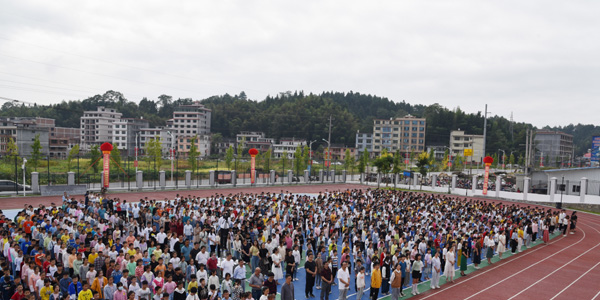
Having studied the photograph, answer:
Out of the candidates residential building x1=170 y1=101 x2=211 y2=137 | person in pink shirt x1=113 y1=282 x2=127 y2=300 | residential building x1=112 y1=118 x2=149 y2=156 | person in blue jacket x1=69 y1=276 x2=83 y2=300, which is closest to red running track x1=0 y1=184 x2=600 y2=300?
person in pink shirt x1=113 y1=282 x2=127 y2=300

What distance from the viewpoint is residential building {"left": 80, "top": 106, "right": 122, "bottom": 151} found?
83125mm

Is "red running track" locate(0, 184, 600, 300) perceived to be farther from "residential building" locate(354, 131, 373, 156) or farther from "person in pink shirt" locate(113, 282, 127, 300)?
"residential building" locate(354, 131, 373, 156)

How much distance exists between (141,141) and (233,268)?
83362 mm

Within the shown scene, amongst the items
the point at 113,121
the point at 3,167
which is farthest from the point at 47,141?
the point at 3,167

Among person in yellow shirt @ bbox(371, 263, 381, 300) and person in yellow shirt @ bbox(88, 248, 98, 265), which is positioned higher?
person in yellow shirt @ bbox(88, 248, 98, 265)

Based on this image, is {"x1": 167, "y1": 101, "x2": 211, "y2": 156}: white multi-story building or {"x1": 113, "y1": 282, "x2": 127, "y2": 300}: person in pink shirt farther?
{"x1": 167, "y1": 101, "x2": 211, "y2": 156}: white multi-story building

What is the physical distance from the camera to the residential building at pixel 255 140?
85375 millimetres

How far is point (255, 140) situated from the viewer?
89.9 metres

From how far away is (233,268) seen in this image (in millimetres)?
9633

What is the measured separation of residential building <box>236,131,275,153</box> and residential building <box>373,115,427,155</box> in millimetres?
25215

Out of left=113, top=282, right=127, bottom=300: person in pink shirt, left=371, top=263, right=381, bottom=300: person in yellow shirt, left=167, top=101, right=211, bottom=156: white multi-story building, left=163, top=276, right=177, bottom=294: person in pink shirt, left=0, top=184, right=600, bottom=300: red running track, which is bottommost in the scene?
left=0, top=184, right=600, bottom=300: red running track

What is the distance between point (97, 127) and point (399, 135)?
67528 mm

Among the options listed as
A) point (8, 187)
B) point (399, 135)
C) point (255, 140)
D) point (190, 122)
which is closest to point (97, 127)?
point (190, 122)

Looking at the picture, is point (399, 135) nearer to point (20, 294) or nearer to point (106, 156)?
point (106, 156)
